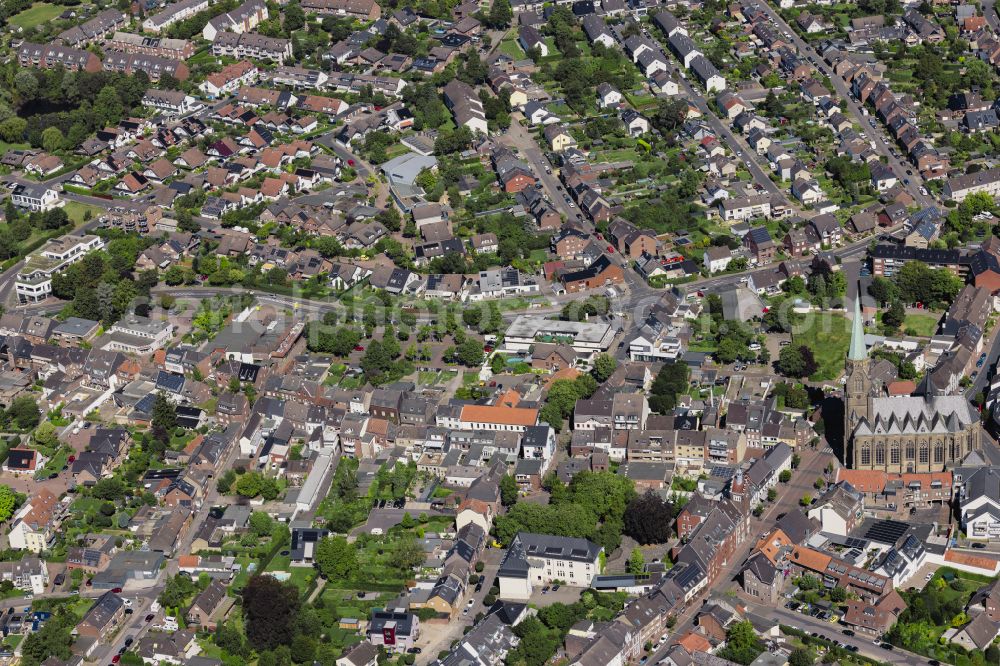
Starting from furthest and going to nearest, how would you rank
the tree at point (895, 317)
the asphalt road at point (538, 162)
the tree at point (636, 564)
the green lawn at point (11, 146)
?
the green lawn at point (11, 146)
the asphalt road at point (538, 162)
the tree at point (895, 317)
the tree at point (636, 564)

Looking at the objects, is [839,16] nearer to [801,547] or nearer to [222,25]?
[222,25]

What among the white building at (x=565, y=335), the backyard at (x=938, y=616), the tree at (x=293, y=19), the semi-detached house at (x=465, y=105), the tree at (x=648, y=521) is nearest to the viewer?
the backyard at (x=938, y=616)

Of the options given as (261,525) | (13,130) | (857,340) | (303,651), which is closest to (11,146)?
(13,130)

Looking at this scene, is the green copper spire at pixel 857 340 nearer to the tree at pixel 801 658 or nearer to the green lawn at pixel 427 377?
the tree at pixel 801 658

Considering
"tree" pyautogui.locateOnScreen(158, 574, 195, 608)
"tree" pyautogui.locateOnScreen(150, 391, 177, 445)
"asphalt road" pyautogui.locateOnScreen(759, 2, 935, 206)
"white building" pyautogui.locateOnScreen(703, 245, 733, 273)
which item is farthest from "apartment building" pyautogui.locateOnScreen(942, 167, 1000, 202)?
"tree" pyautogui.locateOnScreen(158, 574, 195, 608)

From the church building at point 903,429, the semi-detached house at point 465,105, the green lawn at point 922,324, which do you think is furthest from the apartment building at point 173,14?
the church building at point 903,429

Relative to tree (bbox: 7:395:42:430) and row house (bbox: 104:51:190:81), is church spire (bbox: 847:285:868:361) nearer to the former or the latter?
tree (bbox: 7:395:42:430)
